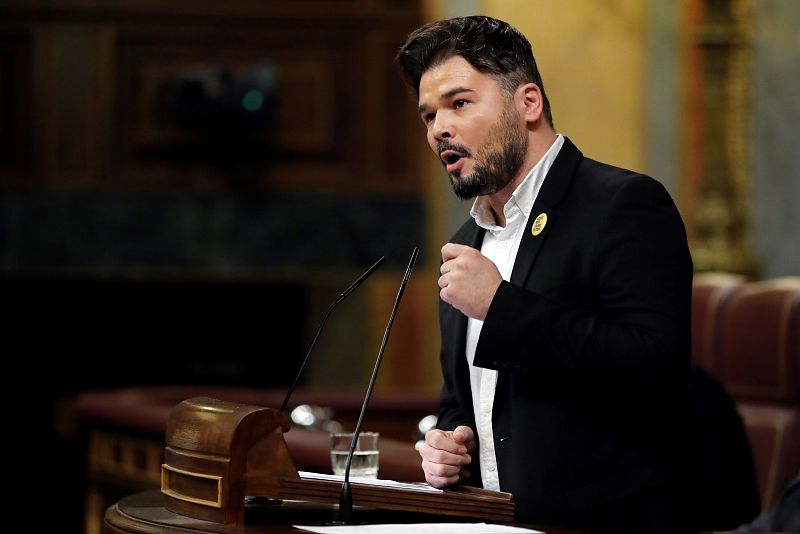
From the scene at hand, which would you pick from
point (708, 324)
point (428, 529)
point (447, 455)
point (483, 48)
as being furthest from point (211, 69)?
point (428, 529)

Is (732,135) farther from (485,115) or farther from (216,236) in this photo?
(485,115)

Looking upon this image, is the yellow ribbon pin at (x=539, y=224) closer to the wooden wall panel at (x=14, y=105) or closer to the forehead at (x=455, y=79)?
the forehead at (x=455, y=79)

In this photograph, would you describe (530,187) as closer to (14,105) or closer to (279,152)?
(279,152)

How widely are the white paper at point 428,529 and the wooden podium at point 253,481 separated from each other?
0.05m

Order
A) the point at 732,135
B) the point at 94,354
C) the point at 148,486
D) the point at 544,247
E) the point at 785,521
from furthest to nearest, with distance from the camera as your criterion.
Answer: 1. the point at 94,354
2. the point at 732,135
3. the point at 148,486
4. the point at 785,521
5. the point at 544,247

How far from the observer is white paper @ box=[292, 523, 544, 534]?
1.52 meters

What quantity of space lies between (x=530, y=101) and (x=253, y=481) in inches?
26.1

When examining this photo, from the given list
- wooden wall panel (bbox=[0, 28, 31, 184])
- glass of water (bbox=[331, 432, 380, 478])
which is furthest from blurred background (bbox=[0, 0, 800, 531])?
glass of water (bbox=[331, 432, 380, 478])

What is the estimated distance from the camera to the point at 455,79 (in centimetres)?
186

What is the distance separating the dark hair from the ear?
0.04ft

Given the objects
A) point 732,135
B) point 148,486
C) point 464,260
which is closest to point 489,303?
point 464,260

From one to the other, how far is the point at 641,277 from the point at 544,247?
6.4 inches

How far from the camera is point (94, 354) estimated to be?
267 inches

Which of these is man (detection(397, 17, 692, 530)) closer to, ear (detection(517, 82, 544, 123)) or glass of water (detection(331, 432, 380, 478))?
ear (detection(517, 82, 544, 123))
